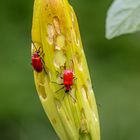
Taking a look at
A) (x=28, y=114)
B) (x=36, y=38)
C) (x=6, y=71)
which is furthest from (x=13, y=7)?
(x=36, y=38)

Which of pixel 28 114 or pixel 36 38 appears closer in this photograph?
pixel 36 38

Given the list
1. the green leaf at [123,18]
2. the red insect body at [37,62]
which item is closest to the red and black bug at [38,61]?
the red insect body at [37,62]

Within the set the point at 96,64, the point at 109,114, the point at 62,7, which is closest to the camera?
the point at 62,7

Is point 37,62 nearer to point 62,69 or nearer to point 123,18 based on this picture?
point 62,69

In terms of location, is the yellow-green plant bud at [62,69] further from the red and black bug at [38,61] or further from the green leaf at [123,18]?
the green leaf at [123,18]

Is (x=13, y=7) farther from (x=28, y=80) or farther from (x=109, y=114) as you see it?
(x=109, y=114)

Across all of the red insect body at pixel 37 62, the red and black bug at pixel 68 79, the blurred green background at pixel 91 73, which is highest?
the red insect body at pixel 37 62
